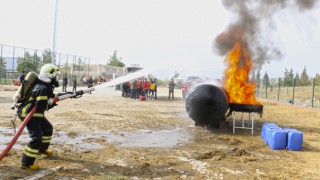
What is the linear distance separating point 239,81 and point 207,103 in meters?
2.16

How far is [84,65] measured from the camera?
178 ft

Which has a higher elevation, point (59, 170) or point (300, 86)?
point (300, 86)

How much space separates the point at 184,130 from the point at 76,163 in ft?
19.8

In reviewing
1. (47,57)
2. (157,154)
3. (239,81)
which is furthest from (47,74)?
(47,57)

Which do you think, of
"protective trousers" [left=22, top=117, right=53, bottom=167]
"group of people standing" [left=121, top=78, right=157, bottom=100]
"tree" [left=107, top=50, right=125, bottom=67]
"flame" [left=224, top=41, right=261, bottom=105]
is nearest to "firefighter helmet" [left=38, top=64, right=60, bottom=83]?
"protective trousers" [left=22, top=117, right=53, bottom=167]

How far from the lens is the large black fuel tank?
1178 cm

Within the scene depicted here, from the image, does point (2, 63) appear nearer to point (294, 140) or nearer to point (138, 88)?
point (138, 88)

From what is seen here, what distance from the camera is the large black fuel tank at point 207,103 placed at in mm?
11781

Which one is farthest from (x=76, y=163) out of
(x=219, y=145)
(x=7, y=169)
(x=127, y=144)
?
(x=219, y=145)

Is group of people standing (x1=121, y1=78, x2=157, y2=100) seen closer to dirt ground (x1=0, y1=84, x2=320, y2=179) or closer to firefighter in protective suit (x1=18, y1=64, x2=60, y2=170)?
dirt ground (x1=0, y1=84, x2=320, y2=179)

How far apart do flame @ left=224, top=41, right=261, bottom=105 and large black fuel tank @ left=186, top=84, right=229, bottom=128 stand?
3.97 feet

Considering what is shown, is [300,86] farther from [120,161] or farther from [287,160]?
[120,161]

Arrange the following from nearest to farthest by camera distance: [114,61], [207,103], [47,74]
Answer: [47,74] → [207,103] → [114,61]

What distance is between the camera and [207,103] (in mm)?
11797
